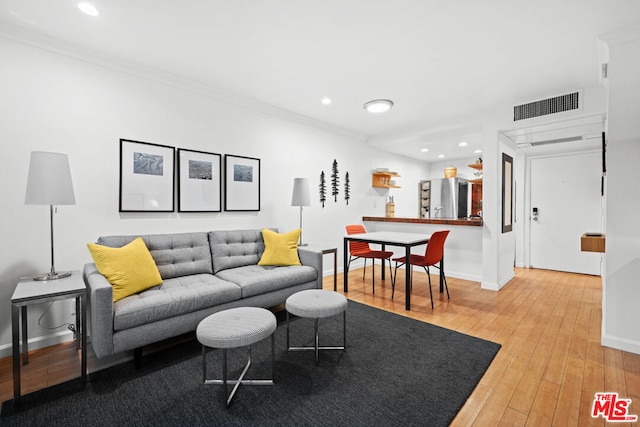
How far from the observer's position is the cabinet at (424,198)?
7.17 metres

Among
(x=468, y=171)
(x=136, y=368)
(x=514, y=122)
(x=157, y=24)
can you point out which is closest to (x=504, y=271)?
(x=514, y=122)

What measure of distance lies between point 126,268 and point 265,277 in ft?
3.77

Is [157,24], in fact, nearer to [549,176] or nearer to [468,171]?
[549,176]

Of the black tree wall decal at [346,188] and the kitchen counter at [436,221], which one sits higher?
the black tree wall decal at [346,188]

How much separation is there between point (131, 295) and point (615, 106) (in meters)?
4.17

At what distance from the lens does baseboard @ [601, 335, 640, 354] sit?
2.29m

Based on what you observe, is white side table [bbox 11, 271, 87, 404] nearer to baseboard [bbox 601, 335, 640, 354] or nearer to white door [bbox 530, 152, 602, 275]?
baseboard [bbox 601, 335, 640, 354]

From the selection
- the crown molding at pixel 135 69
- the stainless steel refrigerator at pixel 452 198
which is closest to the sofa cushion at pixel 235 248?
the crown molding at pixel 135 69

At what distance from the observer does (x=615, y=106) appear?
2.36m

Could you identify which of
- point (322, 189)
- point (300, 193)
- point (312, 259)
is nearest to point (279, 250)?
point (312, 259)

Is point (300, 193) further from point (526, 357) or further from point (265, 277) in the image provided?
point (526, 357)

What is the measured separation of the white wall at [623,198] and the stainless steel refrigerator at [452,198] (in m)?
4.29

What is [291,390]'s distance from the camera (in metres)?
1.82

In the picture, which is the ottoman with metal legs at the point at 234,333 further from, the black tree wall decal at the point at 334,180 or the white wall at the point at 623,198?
the black tree wall decal at the point at 334,180
